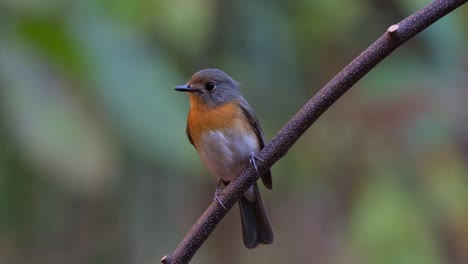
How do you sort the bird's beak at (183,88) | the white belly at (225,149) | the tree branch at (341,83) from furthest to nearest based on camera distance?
the white belly at (225,149) < the bird's beak at (183,88) < the tree branch at (341,83)

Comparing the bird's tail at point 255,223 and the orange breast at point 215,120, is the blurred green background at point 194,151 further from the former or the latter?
the bird's tail at point 255,223

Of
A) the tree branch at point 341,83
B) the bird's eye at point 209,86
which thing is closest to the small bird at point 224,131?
the bird's eye at point 209,86

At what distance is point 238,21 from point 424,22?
2360 millimetres

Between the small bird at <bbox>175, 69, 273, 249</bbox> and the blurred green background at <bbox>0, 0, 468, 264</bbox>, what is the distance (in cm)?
8

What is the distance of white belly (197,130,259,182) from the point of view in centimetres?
306

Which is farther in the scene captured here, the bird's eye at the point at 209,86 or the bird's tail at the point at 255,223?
the bird's eye at the point at 209,86

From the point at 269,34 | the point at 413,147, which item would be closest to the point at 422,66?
the point at 413,147

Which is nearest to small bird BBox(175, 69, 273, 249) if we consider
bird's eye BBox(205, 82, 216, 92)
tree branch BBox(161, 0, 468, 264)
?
bird's eye BBox(205, 82, 216, 92)

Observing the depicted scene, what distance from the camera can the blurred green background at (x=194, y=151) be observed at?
2.40 meters

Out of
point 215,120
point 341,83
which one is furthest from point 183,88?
point 341,83

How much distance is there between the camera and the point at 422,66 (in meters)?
3.42

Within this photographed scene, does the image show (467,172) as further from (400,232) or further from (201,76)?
(201,76)

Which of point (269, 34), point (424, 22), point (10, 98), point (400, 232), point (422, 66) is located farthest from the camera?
point (269, 34)

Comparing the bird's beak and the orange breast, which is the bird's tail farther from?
the bird's beak
